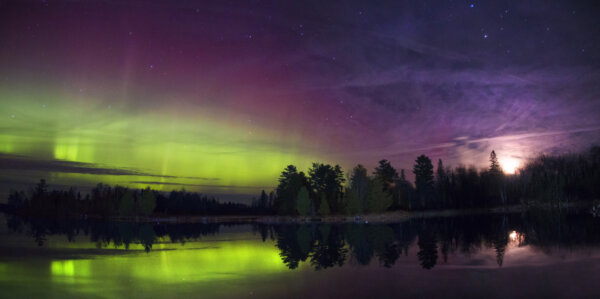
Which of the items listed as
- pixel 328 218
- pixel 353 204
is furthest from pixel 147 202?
pixel 353 204

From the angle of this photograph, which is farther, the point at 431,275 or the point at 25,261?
the point at 25,261

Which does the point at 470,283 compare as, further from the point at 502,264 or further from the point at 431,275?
the point at 502,264

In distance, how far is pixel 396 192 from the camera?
440ft

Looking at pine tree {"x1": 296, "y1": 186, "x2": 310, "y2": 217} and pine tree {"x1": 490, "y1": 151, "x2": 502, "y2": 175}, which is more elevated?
pine tree {"x1": 490, "y1": 151, "x2": 502, "y2": 175}

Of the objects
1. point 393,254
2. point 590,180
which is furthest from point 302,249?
point 590,180

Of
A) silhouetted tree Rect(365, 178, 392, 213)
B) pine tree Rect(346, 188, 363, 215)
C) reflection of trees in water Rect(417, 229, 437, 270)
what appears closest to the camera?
reflection of trees in water Rect(417, 229, 437, 270)

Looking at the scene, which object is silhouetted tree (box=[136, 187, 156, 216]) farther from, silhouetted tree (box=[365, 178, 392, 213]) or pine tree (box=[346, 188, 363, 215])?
silhouetted tree (box=[365, 178, 392, 213])

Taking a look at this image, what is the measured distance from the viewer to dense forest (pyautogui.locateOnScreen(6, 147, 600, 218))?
98900 mm

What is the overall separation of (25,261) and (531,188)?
6183 inches

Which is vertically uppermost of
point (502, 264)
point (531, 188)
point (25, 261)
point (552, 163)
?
point (552, 163)

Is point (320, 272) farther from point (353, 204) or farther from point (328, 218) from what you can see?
point (328, 218)

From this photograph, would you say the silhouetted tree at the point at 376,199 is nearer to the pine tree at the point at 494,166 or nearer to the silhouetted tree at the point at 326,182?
the silhouetted tree at the point at 326,182

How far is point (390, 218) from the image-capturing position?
93562 millimetres

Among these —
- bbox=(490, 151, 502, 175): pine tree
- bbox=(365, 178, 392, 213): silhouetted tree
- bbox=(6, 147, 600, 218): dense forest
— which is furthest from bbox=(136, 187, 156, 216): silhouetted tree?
bbox=(490, 151, 502, 175): pine tree
